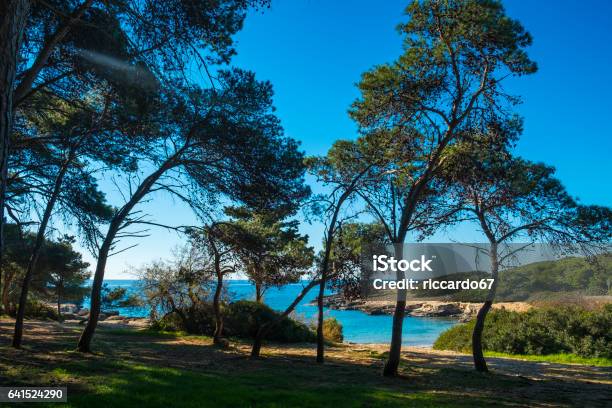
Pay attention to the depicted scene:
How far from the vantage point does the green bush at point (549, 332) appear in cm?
1930

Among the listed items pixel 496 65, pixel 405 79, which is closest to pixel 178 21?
pixel 405 79

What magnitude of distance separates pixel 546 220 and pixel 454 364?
5656mm

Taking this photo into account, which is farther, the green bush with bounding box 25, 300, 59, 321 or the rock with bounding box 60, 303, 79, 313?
the rock with bounding box 60, 303, 79, 313

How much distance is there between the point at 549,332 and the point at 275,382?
1746 cm

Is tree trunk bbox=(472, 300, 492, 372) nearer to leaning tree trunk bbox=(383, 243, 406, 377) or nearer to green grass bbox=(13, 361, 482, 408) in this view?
leaning tree trunk bbox=(383, 243, 406, 377)

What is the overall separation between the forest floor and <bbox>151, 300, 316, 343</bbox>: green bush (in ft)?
20.2

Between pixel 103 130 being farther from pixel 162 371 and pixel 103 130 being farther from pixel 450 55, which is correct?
pixel 450 55

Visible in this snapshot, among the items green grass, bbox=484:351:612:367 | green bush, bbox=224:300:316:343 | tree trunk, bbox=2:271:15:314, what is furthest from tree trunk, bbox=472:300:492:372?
tree trunk, bbox=2:271:15:314

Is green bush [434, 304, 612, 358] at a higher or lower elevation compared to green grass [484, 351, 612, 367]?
higher

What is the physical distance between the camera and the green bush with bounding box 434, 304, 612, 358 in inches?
760

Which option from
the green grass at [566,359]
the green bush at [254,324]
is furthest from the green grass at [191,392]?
the green grass at [566,359]

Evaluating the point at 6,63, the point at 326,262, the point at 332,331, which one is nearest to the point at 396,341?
the point at 326,262

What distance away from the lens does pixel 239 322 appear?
2120 cm

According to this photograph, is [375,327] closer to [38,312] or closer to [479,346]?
[38,312]
